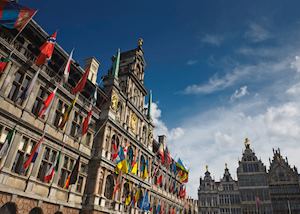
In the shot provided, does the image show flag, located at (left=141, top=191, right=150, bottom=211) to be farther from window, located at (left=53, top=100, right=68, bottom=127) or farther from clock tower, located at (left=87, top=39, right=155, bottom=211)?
window, located at (left=53, top=100, right=68, bottom=127)

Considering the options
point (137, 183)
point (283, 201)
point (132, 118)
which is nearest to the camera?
point (137, 183)

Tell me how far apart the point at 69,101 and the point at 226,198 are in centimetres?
6372

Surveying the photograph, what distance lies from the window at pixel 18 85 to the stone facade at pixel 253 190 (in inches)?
2574

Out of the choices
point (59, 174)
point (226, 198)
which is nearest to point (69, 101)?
point (59, 174)

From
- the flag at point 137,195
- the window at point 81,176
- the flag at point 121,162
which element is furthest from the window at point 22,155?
the flag at point 137,195

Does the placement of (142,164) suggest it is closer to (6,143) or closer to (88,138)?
(88,138)

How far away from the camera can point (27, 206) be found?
1630 cm

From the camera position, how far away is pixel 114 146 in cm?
2606

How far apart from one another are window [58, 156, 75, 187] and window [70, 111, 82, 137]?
239 cm

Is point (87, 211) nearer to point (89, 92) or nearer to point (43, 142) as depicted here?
point (43, 142)

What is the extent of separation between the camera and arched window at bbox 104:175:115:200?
24.5m

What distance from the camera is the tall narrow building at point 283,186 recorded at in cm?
6438

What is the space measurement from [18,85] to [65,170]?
8.05 metres

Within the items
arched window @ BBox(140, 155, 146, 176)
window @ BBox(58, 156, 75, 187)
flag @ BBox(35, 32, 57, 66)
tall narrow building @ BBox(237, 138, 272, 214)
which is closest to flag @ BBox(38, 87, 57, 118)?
flag @ BBox(35, 32, 57, 66)
